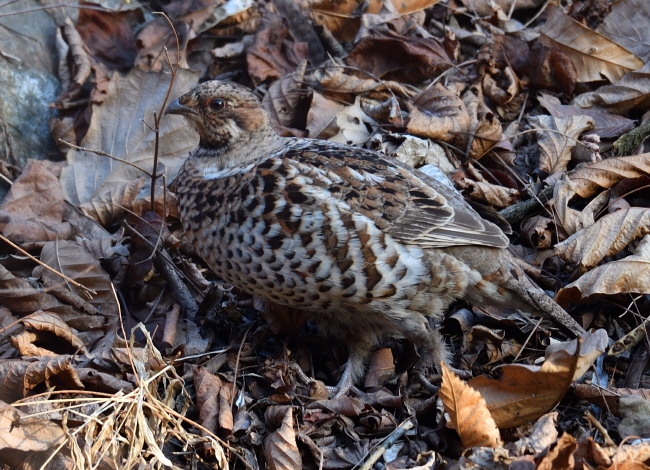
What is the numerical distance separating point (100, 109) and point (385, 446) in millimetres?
3505

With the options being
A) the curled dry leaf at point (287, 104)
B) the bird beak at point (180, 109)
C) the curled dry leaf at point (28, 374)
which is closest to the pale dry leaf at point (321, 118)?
the curled dry leaf at point (287, 104)

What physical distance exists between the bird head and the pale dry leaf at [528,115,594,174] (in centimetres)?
215

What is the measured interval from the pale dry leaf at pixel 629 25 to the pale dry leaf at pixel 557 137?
939 millimetres

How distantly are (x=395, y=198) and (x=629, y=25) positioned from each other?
3.25 meters

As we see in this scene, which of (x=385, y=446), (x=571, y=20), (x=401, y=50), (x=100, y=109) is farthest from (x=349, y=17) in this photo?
(x=385, y=446)

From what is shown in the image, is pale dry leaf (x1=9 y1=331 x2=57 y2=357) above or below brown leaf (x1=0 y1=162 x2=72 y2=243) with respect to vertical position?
below

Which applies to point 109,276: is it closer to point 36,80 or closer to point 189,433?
point 189,433

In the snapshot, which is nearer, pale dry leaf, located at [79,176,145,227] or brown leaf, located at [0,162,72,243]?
brown leaf, located at [0,162,72,243]

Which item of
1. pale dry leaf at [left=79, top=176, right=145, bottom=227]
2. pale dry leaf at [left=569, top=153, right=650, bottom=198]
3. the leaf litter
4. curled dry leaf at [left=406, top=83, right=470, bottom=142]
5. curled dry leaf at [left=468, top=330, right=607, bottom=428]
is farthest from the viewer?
curled dry leaf at [left=406, top=83, right=470, bottom=142]

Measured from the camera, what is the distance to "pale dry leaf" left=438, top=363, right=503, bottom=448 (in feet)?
11.5

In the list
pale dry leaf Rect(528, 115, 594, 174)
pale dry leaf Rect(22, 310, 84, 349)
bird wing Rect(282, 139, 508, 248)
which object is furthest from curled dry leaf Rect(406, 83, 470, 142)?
pale dry leaf Rect(22, 310, 84, 349)

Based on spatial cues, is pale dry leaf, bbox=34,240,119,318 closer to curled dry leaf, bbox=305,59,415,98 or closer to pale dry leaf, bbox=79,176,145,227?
pale dry leaf, bbox=79,176,145,227

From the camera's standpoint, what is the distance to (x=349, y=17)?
256 inches

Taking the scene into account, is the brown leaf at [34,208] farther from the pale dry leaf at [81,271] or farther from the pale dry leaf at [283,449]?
the pale dry leaf at [283,449]
